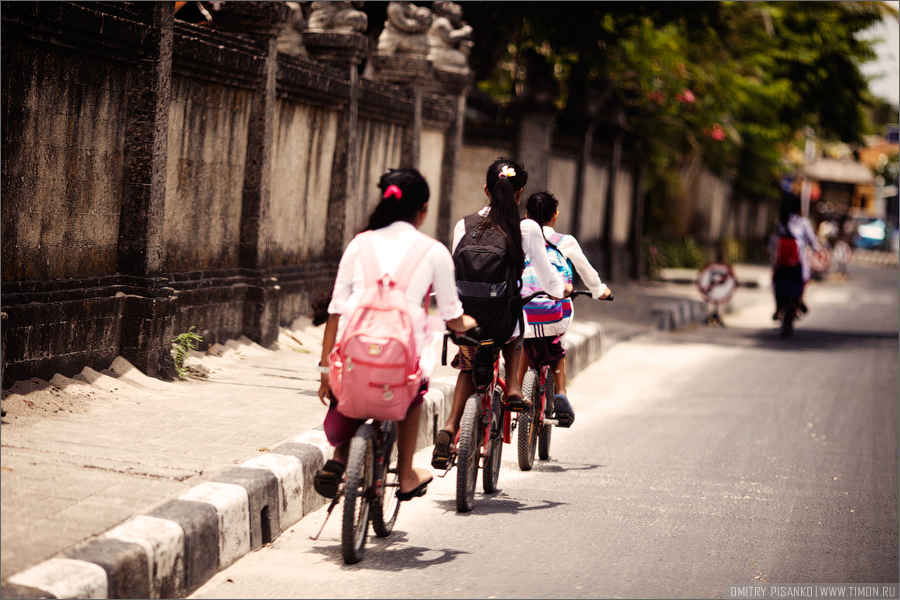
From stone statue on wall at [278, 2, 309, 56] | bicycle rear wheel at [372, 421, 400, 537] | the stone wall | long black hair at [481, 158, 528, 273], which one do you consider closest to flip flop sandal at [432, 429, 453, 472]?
bicycle rear wheel at [372, 421, 400, 537]

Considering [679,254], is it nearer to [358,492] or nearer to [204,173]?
[204,173]

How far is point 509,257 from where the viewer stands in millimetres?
5691

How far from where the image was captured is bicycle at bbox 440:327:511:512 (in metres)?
5.59

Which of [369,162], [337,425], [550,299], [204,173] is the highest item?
[369,162]

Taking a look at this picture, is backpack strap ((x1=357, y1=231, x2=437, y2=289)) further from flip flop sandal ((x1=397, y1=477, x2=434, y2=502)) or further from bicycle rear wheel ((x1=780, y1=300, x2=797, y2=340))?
bicycle rear wheel ((x1=780, y1=300, x2=797, y2=340))

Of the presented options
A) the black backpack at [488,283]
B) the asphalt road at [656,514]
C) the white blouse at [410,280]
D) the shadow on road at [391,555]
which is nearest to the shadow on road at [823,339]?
the asphalt road at [656,514]

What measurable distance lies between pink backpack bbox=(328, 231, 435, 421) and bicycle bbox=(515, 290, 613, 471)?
2.07 meters

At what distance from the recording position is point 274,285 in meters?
9.28

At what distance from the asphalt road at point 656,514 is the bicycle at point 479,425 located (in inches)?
6.3

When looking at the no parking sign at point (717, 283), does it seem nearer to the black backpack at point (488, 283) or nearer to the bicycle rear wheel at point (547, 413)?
the bicycle rear wheel at point (547, 413)

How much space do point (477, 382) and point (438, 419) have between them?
1.88 m

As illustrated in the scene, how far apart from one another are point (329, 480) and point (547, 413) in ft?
8.43

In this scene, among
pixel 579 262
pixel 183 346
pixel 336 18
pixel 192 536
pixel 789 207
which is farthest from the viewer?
pixel 789 207

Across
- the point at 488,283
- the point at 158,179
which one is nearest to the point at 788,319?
the point at 158,179
